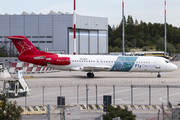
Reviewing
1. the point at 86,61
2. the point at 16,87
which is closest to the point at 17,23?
the point at 86,61

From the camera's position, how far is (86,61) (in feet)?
143

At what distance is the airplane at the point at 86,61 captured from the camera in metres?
42.8

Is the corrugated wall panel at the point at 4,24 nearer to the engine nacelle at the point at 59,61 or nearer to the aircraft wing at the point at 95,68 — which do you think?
the engine nacelle at the point at 59,61

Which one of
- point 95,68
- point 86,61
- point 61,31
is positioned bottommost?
point 95,68

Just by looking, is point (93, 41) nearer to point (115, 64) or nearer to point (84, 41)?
point (84, 41)

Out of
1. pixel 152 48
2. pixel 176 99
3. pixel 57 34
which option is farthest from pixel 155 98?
pixel 152 48

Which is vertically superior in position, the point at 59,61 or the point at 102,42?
the point at 102,42

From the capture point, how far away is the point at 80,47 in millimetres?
98250

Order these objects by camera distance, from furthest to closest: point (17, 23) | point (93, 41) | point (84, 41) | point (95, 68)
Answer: point (93, 41) → point (84, 41) → point (17, 23) → point (95, 68)

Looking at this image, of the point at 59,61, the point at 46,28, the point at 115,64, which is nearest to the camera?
the point at 59,61

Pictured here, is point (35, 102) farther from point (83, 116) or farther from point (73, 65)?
point (73, 65)

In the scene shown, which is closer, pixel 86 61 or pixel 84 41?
pixel 86 61

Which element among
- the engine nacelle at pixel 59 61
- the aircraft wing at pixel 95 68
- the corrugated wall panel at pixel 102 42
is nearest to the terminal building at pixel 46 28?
the corrugated wall panel at pixel 102 42

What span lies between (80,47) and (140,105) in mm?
76723
